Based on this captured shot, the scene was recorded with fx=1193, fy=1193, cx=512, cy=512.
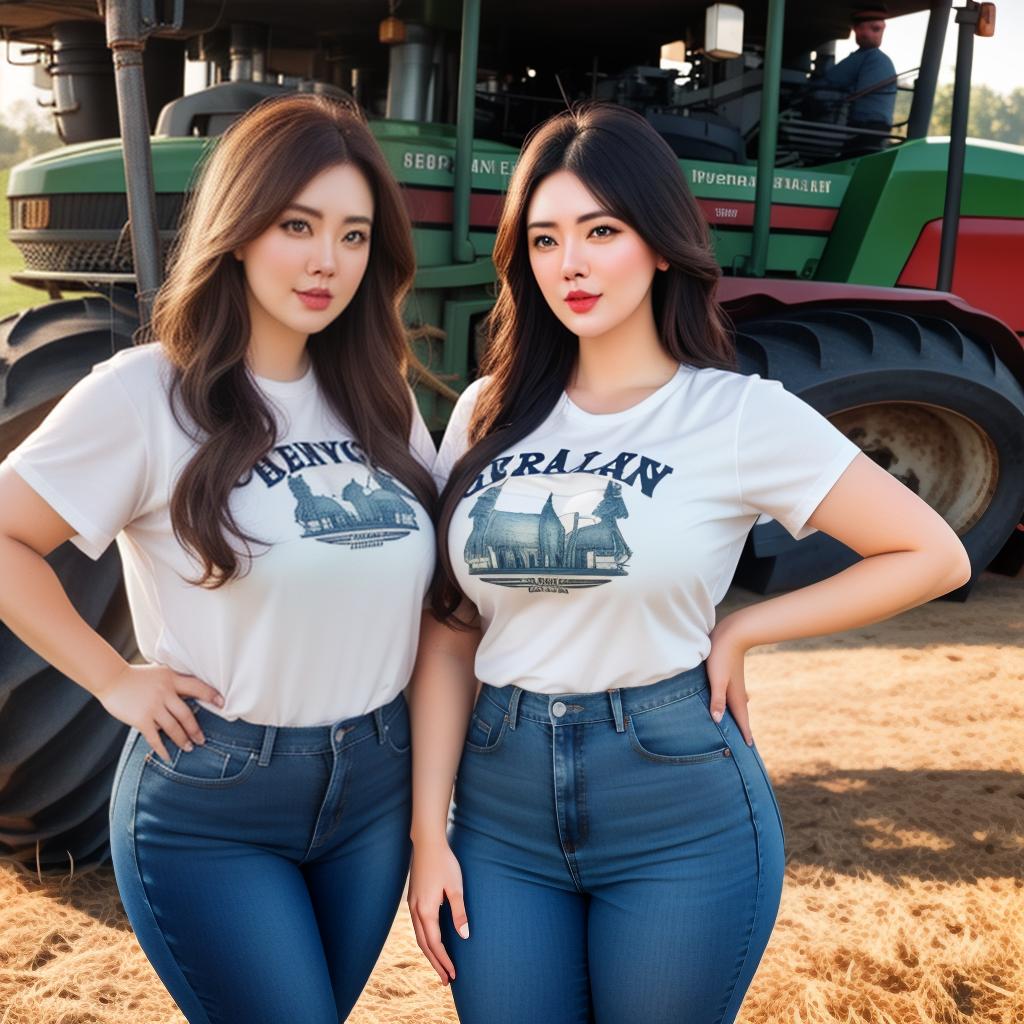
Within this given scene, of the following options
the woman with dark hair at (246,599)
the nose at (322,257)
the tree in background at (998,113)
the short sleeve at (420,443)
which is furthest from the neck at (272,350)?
the tree in background at (998,113)

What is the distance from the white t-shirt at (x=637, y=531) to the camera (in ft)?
5.76

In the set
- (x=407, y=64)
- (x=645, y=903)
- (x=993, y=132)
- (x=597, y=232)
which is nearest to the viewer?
(x=645, y=903)

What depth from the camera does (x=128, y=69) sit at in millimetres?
2566

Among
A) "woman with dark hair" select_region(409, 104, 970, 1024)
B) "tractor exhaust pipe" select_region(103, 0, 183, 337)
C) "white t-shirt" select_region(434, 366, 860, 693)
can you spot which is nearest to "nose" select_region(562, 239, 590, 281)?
"woman with dark hair" select_region(409, 104, 970, 1024)

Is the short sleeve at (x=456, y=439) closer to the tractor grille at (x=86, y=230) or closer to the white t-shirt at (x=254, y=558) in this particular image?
the white t-shirt at (x=254, y=558)

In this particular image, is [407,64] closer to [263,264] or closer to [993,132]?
[263,264]

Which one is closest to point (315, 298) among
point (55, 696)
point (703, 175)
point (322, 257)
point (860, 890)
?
point (322, 257)

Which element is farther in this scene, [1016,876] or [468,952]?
[1016,876]

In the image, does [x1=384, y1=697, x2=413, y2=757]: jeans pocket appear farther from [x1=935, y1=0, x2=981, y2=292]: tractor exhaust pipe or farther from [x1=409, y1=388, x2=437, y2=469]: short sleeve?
[x1=935, y1=0, x2=981, y2=292]: tractor exhaust pipe

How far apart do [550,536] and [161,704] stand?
24.4 inches

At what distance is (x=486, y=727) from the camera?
1838 mm

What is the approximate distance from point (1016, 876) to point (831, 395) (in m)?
1.80

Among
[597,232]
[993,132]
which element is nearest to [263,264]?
[597,232]

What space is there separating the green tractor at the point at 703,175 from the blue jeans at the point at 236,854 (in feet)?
5.40
